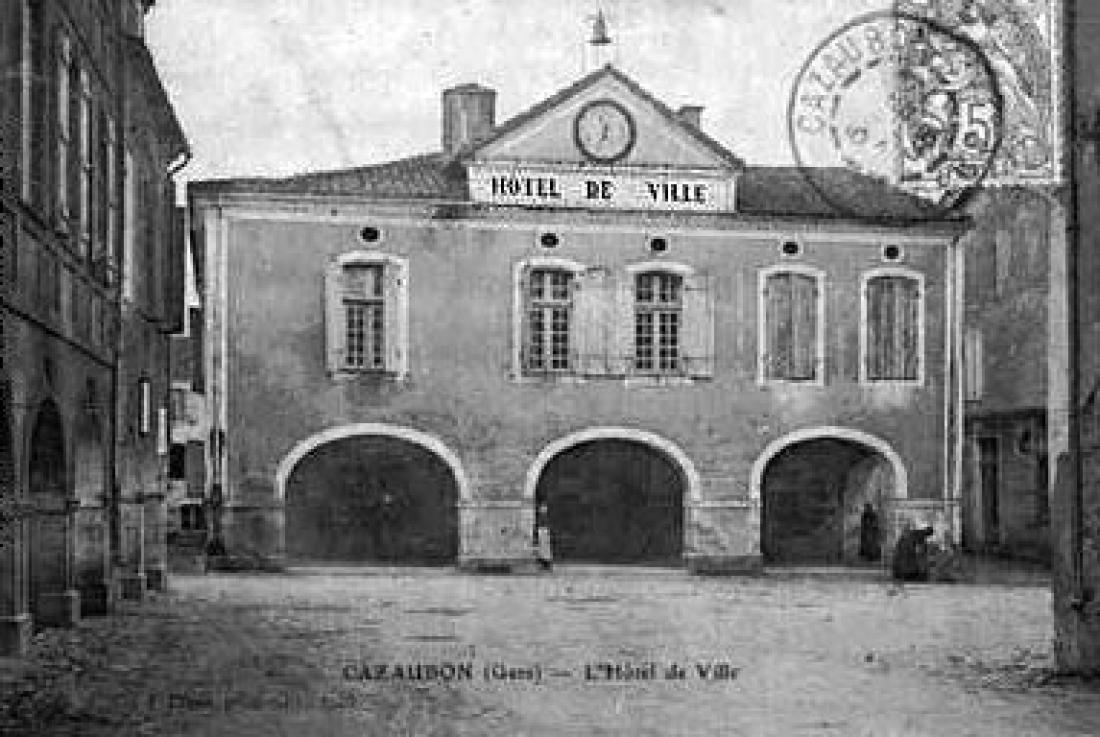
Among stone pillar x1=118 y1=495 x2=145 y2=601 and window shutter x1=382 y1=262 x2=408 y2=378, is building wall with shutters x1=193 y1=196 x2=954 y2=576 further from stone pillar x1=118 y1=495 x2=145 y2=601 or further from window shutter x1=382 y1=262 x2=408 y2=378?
stone pillar x1=118 y1=495 x2=145 y2=601

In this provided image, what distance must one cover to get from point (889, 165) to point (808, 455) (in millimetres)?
14780

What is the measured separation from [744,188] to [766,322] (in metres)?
2.07

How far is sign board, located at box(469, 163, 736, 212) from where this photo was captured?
2334cm

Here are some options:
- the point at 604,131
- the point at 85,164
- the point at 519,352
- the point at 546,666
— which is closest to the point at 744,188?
the point at 604,131

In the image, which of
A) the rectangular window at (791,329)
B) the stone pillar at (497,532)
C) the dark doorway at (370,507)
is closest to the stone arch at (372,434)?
the stone pillar at (497,532)

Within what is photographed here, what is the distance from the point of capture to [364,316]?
2334cm

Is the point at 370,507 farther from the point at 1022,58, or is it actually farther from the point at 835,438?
the point at 1022,58

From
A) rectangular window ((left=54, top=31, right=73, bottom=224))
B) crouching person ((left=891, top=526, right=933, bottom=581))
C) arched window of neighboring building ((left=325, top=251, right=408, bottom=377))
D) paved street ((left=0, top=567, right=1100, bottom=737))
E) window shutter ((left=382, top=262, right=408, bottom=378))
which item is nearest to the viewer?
paved street ((left=0, top=567, right=1100, bottom=737))

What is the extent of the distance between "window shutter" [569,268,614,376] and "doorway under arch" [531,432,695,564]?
3287 millimetres

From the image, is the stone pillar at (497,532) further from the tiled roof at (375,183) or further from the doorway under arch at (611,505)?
the tiled roof at (375,183)

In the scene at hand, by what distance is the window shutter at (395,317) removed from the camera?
23.3 meters

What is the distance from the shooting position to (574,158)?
23484 mm

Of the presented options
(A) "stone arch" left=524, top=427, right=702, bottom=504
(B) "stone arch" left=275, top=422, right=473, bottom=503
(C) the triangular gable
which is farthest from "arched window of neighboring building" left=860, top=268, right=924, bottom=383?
(B) "stone arch" left=275, top=422, right=473, bottom=503

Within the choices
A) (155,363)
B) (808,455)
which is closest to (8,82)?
(155,363)
